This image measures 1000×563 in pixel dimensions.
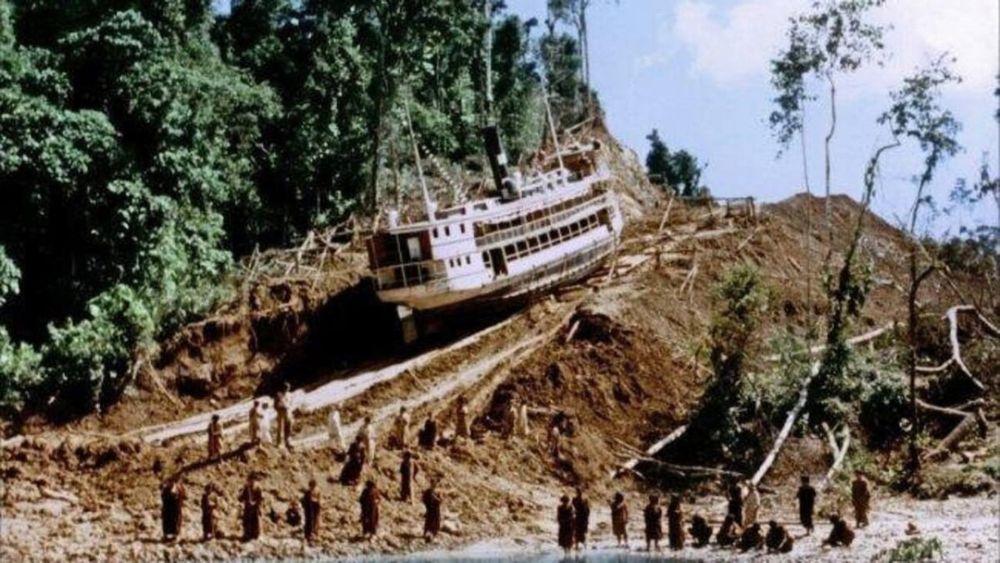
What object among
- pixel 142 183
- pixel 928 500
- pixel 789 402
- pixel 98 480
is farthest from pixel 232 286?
pixel 928 500

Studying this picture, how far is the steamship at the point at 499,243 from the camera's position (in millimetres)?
33469

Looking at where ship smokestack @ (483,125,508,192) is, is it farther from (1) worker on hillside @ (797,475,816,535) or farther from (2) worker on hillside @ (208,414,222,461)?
(1) worker on hillside @ (797,475,816,535)

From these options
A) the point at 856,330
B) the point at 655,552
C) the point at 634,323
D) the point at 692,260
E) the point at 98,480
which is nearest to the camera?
the point at 655,552

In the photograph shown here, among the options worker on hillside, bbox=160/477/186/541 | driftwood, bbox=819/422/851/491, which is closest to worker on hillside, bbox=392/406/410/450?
worker on hillside, bbox=160/477/186/541

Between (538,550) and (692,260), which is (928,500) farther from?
(692,260)

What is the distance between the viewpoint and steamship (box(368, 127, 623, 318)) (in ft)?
110

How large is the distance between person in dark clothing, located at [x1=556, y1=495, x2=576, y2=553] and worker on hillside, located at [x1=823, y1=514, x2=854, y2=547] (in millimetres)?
4941

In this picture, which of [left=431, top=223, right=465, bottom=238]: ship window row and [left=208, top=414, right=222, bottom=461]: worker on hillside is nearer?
[left=208, top=414, right=222, bottom=461]: worker on hillside

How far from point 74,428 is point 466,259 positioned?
12.0 m

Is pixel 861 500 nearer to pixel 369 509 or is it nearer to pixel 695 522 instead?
pixel 695 522

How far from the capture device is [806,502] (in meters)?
22.7

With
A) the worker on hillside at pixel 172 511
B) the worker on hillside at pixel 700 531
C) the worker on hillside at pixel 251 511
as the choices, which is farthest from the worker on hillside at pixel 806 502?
the worker on hillside at pixel 172 511

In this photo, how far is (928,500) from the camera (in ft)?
83.9

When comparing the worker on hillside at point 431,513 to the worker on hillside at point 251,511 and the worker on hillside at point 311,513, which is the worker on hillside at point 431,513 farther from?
the worker on hillside at point 251,511
